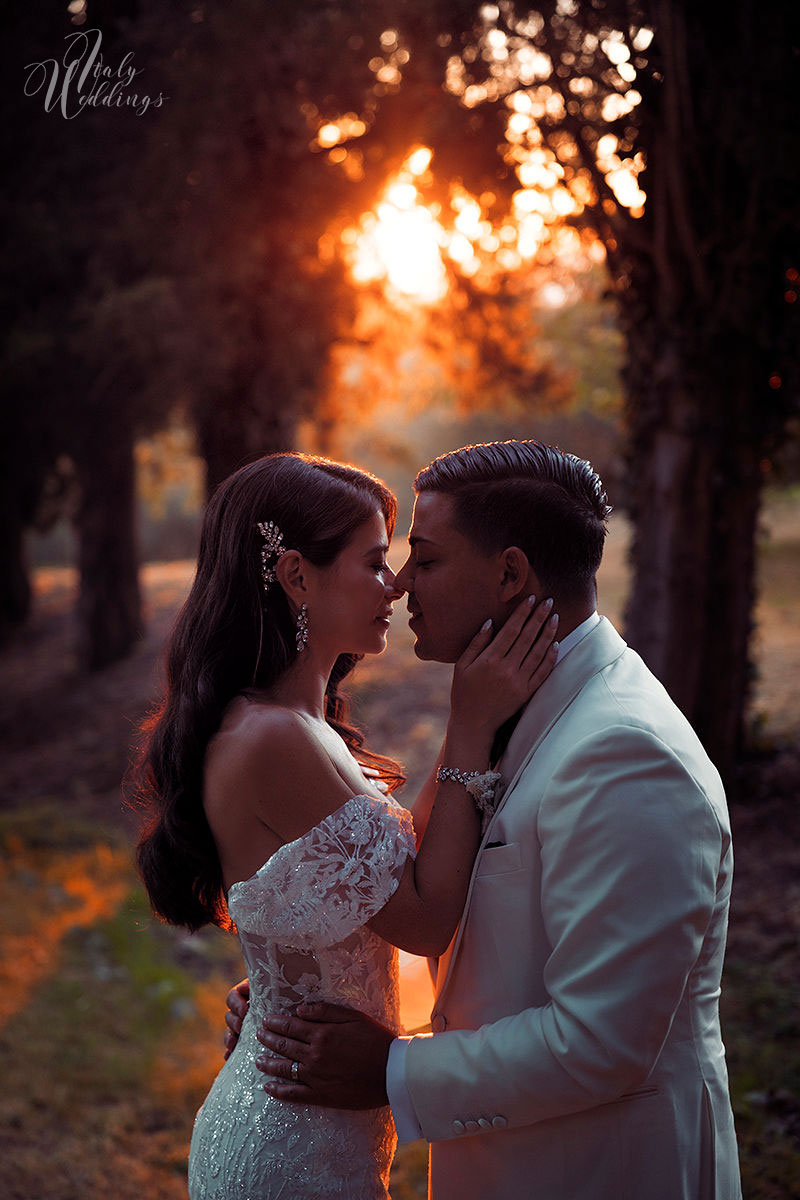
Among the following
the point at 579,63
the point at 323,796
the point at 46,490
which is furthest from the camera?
the point at 46,490

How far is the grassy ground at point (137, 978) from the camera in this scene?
4551mm

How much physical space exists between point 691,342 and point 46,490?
494 inches

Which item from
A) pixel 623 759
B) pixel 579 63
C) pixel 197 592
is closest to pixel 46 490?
pixel 579 63

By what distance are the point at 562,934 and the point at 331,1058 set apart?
2.50ft

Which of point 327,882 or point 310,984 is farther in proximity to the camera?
point 310,984

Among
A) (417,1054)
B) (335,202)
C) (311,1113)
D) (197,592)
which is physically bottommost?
(311,1113)

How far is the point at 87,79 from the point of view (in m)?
7.85

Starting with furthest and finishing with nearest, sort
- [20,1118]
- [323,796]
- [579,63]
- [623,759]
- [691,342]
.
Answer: [691,342] → [579,63] → [20,1118] → [323,796] → [623,759]

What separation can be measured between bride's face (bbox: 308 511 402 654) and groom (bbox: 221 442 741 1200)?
14 cm

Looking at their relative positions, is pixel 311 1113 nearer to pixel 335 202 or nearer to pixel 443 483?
pixel 443 483

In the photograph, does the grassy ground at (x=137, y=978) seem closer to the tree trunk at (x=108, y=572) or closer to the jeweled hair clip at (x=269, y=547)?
the jeweled hair clip at (x=269, y=547)

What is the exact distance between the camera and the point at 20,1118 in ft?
16.1

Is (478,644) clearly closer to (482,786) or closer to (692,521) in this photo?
(482,786)

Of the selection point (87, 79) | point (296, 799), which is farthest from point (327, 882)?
point (87, 79)
